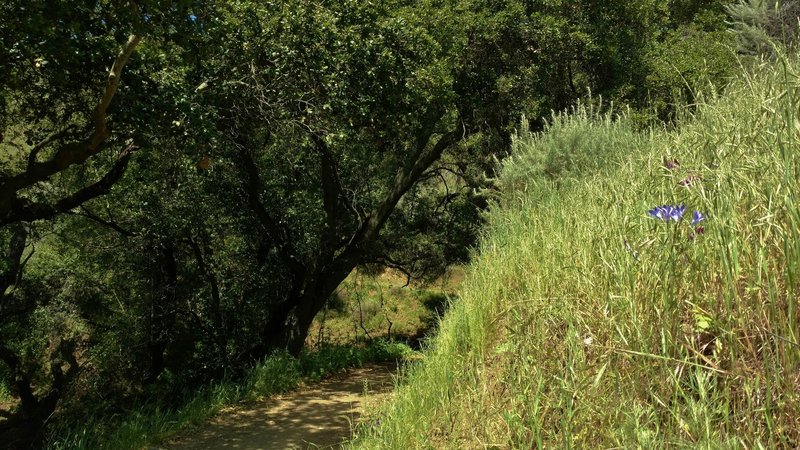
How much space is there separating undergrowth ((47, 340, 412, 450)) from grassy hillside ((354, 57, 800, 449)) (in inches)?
143

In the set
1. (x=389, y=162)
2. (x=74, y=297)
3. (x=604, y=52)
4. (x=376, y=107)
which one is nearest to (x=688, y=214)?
(x=376, y=107)

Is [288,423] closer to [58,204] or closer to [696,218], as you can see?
[58,204]

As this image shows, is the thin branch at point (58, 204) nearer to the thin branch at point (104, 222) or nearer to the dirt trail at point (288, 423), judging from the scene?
the thin branch at point (104, 222)

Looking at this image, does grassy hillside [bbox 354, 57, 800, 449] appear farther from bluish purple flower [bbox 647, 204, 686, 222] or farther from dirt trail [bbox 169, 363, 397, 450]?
dirt trail [bbox 169, 363, 397, 450]

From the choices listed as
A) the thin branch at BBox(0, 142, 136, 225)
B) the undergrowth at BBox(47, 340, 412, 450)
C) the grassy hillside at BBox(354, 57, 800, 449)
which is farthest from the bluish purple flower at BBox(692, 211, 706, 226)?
the thin branch at BBox(0, 142, 136, 225)

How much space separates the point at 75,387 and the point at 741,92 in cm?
1080

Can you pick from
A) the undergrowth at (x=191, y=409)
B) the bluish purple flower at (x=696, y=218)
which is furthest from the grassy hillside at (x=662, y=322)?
the undergrowth at (x=191, y=409)

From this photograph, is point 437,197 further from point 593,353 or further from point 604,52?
point 593,353

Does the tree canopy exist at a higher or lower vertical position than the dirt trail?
higher

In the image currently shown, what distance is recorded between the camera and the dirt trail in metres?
5.50

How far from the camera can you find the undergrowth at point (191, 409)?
5.49 metres

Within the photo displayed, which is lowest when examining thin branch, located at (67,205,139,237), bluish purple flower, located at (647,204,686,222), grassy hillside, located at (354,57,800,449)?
grassy hillside, located at (354,57,800,449)

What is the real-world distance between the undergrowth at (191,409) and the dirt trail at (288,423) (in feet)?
0.59

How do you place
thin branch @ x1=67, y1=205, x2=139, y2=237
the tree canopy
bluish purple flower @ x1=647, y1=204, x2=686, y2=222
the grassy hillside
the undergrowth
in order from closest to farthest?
the grassy hillside, bluish purple flower @ x1=647, y1=204, x2=686, y2=222, the undergrowth, the tree canopy, thin branch @ x1=67, y1=205, x2=139, y2=237
